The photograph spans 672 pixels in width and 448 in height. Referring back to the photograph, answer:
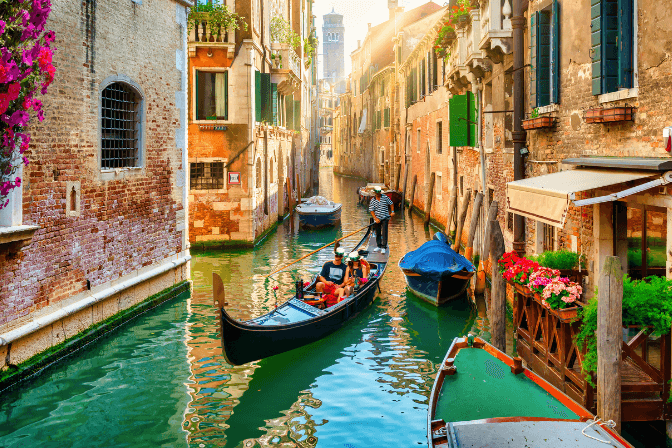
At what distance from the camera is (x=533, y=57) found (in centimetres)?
808

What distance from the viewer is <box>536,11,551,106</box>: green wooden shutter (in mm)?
7668

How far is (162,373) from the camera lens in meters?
6.86

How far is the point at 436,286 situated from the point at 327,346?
2.41 m

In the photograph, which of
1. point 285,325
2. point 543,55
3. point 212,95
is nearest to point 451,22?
point 543,55

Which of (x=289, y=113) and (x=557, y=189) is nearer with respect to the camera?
(x=557, y=189)

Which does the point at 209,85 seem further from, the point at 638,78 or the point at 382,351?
the point at 638,78

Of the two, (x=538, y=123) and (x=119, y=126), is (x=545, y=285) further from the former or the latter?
(x=119, y=126)

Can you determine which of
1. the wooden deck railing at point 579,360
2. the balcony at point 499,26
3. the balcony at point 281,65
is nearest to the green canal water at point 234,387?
the wooden deck railing at point 579,360

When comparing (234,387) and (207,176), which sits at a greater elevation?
(207,176)

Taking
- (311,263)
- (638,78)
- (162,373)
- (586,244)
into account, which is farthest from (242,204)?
(638,78)

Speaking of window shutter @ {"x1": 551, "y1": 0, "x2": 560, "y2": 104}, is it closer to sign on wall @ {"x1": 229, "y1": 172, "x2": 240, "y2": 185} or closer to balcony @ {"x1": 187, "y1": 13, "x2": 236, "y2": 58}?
balcony @ {"x1": 187, "y1": 13, "x2": 236, "y2": 58}

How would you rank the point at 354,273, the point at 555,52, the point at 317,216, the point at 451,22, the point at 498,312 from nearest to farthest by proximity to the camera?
the point at 498,312 < the point at 555,52 < the point at 354,273 < the point at 451,22 < the point at 317,216

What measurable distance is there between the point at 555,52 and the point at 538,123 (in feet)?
2.68

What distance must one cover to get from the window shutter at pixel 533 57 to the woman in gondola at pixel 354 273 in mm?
3277
